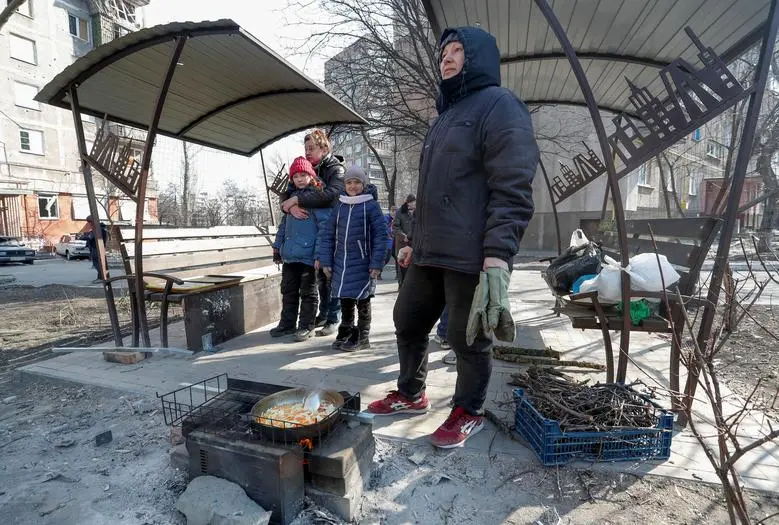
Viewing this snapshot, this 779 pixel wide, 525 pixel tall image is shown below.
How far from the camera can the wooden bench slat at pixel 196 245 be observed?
13.9 feet

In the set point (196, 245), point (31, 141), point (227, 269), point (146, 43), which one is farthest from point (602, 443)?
point (31, 141)

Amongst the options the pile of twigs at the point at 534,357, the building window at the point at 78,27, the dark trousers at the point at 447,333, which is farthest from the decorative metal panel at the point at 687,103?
the building window at the point at 78,27

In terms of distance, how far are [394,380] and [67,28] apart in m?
37.5

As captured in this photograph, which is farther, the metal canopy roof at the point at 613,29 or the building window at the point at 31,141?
the building window at the point at 31,141

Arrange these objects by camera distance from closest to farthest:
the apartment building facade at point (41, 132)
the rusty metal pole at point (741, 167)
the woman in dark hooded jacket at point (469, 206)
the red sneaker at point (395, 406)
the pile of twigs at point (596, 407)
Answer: the woman in dark hooded jacket at point (469, 206) < the pile of twigs at point (596, 407) < the rusty metal pole at point (741, 167) < the red sneaker at point (395, 406) < the apartment building facade at point (41, 132)

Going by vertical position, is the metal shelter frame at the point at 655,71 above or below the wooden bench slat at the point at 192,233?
above

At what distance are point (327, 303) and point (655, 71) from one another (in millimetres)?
4366

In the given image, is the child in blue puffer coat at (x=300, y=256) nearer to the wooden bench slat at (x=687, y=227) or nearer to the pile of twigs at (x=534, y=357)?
the pile of twigs at (x=534, y=357)

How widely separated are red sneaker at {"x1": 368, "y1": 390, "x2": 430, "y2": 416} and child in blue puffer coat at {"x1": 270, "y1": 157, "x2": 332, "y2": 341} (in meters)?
2.02

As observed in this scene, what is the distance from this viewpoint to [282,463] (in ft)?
5.81

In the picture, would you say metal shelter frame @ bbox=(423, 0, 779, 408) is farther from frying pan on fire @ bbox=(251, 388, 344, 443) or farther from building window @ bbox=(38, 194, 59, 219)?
building window @ bbox=(38, 194, 59, 219)

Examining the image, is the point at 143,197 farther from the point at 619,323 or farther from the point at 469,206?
the point at 619,323

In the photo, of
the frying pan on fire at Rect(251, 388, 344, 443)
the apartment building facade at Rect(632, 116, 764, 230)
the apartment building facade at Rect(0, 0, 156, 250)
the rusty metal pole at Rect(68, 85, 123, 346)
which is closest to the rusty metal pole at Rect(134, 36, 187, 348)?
the rusty metal pole at Rect(68, 85, 123, 346)

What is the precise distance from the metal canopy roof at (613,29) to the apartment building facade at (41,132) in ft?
80.1
